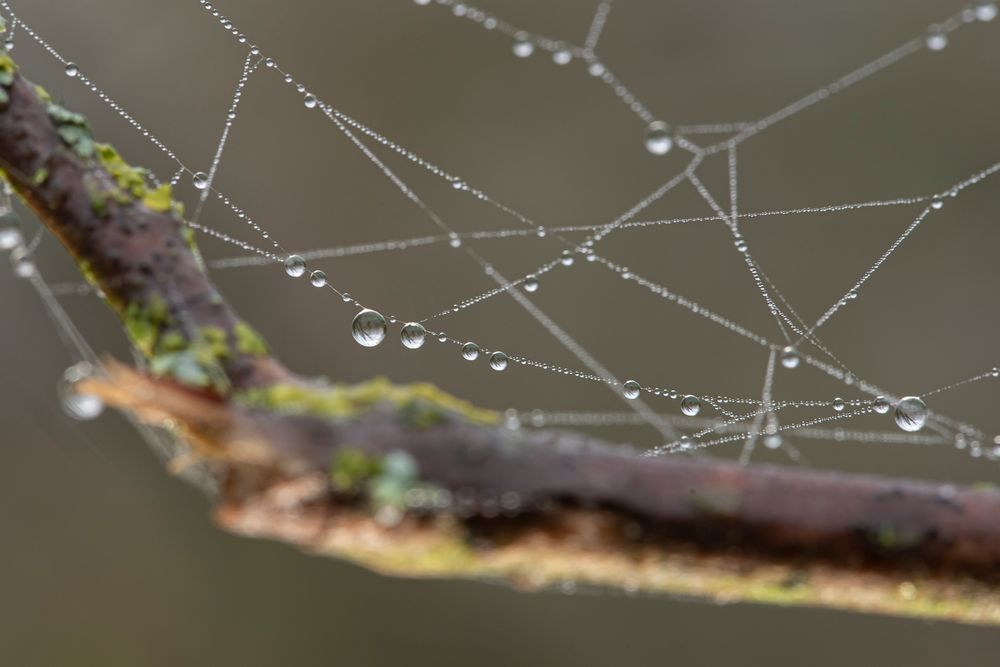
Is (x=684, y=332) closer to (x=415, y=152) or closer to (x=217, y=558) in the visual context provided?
(x=415, y=152)

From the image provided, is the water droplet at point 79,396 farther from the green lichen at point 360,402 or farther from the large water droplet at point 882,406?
the large water droplet at point 882,406

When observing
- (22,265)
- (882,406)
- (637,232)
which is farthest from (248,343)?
(637,232)

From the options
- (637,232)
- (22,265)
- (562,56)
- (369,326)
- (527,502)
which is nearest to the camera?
(527,502)

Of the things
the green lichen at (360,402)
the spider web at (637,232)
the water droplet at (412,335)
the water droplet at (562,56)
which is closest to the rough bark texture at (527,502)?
the green lichen at (360,402)

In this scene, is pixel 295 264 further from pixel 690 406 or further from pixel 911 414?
pixel 911 414

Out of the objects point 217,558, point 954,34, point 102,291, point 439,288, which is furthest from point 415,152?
point 102,291

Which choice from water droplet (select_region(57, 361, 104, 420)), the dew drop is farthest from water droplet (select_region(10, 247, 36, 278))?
the dew drop

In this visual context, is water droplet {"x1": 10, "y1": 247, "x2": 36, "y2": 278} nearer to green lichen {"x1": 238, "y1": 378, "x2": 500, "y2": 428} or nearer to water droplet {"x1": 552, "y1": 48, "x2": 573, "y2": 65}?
green lichen {"x1": 238, "y1": 378, "x2": 500, "y2": 428}
